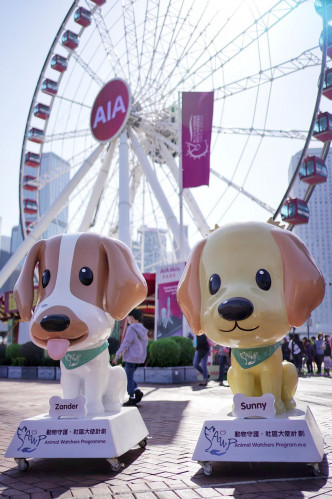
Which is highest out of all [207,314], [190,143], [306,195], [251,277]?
[190,143]

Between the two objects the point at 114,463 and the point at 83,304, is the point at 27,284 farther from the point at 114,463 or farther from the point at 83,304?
the point at 114,463

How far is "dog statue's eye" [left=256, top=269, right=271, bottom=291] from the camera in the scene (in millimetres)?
3516

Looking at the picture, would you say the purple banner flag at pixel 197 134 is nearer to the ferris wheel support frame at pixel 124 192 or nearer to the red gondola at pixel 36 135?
the ferris wheel support frame at pixel 124 192

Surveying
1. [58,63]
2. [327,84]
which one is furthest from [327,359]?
[58,63]

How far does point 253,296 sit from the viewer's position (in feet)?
11.1

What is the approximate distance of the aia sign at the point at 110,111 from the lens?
16.3 metres

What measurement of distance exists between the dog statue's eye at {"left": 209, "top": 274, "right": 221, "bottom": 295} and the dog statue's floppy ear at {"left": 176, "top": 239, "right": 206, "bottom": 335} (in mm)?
166

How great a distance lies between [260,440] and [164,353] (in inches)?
307

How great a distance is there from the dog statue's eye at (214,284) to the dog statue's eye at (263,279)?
29 cm

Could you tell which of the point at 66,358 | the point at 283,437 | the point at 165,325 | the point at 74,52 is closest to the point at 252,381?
the point at 283,437

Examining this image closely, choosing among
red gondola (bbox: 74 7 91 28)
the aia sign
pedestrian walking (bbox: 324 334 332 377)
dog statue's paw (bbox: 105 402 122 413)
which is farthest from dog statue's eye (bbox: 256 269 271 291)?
red gondola (bbox: 74 7 91 28)

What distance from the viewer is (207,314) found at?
3516 mm

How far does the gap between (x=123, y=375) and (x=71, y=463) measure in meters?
0.82

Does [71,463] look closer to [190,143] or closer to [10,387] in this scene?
[10,387]
